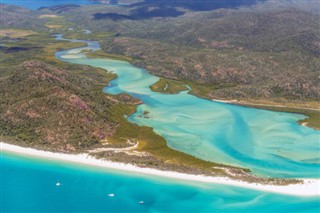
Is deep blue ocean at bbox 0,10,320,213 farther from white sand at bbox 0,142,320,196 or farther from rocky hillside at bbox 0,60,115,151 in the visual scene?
rocky hillside at bbox 0,60,115,151

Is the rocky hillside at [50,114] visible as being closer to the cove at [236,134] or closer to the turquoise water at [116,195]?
the turquoise water at [116,195]

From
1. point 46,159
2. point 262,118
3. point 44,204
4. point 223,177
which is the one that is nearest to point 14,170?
point 46,159

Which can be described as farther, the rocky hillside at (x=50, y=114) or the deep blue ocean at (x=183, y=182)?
the rocky hillside at (x=50, y=114)

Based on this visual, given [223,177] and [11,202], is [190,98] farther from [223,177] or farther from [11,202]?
[11,202]

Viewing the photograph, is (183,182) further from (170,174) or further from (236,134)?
(236,134)

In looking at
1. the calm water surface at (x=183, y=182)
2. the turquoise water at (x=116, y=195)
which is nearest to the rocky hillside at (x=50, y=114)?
the calm water surface at (x=183, y=182)

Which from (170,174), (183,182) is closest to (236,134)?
(170,174)
